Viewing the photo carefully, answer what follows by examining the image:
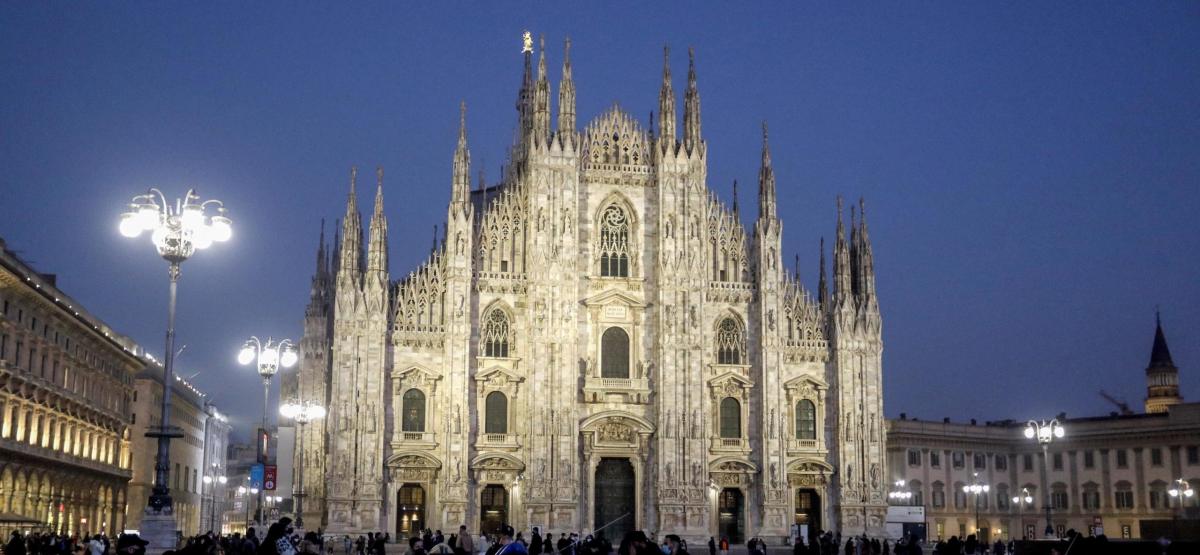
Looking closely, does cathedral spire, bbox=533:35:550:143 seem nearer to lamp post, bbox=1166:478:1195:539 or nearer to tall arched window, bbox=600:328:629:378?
tall arched window, bbox=600:328:629:378

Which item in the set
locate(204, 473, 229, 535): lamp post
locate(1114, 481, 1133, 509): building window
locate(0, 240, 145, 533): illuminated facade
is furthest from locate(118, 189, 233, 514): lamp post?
locate(1114, 481, 1133, 509): building window

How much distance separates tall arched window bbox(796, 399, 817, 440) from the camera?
6247cm

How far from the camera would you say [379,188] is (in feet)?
196

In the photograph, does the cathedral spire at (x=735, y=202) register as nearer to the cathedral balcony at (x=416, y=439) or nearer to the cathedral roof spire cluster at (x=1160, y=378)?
the cathedral balcony at (x=416, y=439)

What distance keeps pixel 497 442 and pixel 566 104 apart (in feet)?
52.6

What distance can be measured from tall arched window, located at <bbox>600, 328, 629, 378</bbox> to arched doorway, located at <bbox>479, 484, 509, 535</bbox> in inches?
285

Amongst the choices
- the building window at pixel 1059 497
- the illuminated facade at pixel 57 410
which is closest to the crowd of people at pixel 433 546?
the illuminated facade at pixel 57 410

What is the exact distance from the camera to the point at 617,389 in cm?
6041

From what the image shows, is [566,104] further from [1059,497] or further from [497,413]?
[1059,497]

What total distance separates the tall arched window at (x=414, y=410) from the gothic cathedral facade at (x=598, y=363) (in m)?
0.06

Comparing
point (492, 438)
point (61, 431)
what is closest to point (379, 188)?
point (492, 438)

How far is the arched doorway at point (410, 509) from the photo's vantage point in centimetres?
5809

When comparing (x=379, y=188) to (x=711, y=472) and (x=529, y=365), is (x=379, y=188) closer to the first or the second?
(x=529, y=365)

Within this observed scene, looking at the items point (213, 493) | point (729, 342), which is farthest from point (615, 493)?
point (213, 493)
